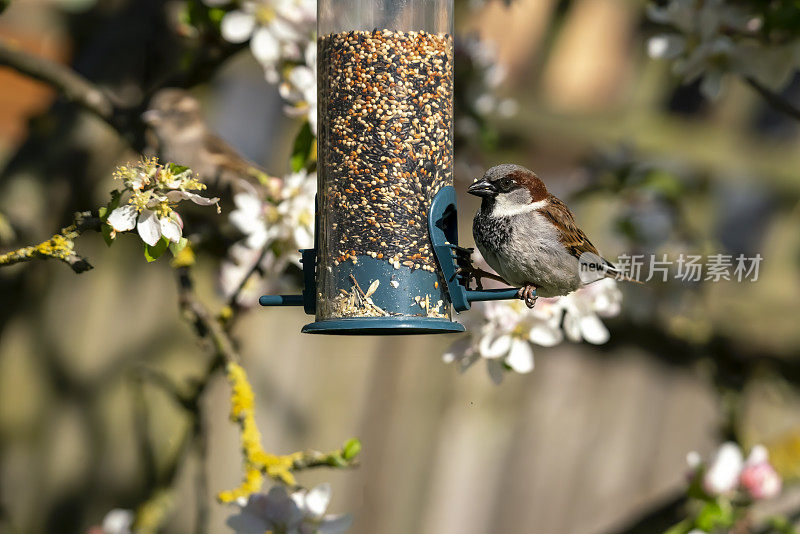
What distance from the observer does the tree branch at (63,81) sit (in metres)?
2.93

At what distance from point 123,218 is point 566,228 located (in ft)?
4.10

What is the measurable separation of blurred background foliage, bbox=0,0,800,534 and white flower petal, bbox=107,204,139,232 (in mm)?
1049

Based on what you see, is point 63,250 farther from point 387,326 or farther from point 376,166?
point 376,166

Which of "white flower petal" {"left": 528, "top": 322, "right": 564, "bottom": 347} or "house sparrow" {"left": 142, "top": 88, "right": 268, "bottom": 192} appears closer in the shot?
"white flower petal" {"left": 528, "top": 322, "right": 564, "bottom": 347}

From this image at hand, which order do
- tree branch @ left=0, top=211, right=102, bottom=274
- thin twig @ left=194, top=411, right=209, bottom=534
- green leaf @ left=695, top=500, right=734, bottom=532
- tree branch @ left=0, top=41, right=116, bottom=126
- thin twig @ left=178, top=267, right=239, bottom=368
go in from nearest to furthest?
tree branch @ left=0, top=211, right=102, bottom=274, thin twig @ left=178, top=267, right=239, bottom=368, green leaf @ left=695, top=500, right=734, bottom=532, tree branch @ left=0, top=41, right=116, bottom=126, thin twig @ left=194, top=411, right=209, bottom=534

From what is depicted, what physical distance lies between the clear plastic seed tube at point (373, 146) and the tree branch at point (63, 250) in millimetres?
822

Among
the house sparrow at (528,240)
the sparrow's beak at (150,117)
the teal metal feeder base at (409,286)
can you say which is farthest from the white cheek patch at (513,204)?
the sparrow's beak at (150,117)

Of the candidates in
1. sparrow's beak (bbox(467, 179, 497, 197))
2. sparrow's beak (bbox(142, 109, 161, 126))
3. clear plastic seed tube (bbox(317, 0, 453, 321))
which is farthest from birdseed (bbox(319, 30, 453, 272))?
sparrow's beak (bbox(142, 109, 161, 126))

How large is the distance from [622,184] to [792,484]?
119 cm

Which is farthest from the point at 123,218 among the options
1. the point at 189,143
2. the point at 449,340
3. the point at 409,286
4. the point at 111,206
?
the point at 449,340

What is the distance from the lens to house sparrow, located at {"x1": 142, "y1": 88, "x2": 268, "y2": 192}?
9.42 feet

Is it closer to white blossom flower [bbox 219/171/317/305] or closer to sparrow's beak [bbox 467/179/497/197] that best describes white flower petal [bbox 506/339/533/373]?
sparrow's beak [bbox 467/179/497/197]

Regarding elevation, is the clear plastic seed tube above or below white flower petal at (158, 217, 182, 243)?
above

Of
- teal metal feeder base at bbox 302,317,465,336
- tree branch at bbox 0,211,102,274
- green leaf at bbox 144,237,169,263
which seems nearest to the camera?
tree branch at bbox 0,211,102,274
